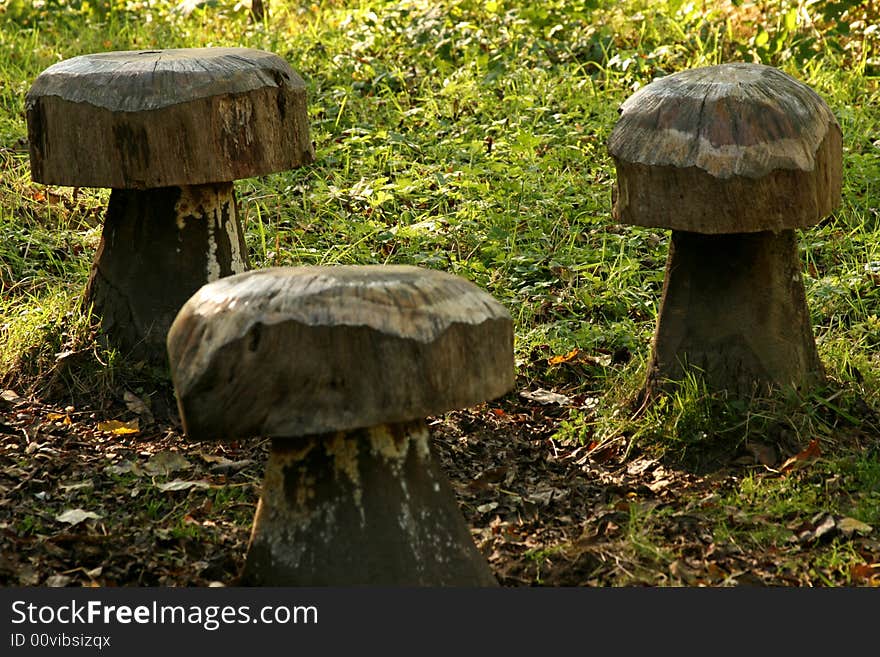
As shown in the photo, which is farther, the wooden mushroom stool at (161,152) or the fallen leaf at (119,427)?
the fallen leaf at (119,427)

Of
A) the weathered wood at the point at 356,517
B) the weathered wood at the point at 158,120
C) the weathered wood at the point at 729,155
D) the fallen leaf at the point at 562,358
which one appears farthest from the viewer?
the fallen leaf at the point at 562,358

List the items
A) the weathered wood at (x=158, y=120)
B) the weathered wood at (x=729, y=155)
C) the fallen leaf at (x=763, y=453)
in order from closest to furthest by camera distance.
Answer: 1. the weathered wood at (x=729, y=155)
2. the fallen leaf at (x=763, y=453)
3. the weathered wood at (x=158, y=120)

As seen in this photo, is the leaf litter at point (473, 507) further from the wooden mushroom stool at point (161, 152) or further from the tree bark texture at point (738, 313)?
the wooden mushroom stool at point (161, 152)

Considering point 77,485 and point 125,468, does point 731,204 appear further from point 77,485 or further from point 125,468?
point 77,485

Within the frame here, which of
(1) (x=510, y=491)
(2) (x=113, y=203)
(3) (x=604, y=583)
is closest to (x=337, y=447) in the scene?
(3) (x=604, y=583)

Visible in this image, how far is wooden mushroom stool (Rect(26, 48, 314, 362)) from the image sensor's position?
4.71m

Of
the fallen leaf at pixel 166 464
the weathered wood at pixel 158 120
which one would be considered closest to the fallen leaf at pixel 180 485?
the fallen leaf at pixel 166 464

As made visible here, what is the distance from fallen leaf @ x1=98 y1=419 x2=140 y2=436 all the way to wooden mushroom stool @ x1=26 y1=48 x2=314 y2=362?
15.2 inches

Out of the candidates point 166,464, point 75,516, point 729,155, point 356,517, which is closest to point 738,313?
point 729,155

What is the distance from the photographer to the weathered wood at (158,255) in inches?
203

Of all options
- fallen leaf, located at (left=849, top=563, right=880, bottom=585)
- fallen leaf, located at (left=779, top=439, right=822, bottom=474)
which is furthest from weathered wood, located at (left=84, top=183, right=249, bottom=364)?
fallen leaf, located at (left=849, top=563, right=880, bottom=585)

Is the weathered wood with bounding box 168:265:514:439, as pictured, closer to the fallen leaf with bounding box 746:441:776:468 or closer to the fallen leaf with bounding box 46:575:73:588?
the fallen leaf with bounding box 46:575:73:588

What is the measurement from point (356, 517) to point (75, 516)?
1308 mm

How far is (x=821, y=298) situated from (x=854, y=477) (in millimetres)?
1565
